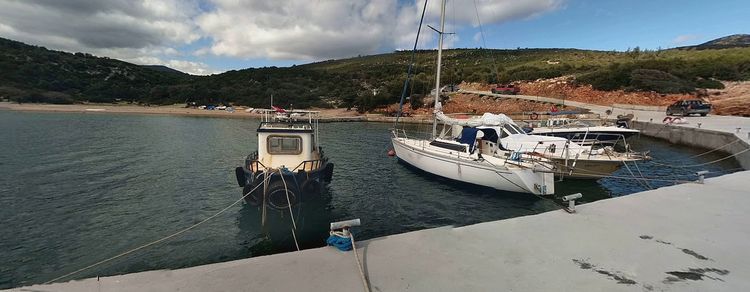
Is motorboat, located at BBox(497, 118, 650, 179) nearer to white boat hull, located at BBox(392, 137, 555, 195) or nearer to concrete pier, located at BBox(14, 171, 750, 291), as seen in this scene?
white boat hull, located at BBox(392, 137, 555, 195)

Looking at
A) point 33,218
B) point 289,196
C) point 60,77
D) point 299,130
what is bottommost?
point 33,218

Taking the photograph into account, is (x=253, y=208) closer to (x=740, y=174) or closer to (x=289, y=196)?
(x=289, y=196)

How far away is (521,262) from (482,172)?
379 inches

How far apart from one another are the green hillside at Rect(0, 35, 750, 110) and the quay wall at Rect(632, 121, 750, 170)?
2040 cm

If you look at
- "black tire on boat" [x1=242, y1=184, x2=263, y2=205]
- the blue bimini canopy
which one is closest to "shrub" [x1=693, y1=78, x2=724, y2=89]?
the blue bimini canopy

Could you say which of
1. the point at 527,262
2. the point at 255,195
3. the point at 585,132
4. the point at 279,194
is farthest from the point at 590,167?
the point at 255,195

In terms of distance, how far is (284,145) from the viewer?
1363 centimetres

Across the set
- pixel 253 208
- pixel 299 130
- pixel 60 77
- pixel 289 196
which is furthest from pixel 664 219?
pixel 60 77

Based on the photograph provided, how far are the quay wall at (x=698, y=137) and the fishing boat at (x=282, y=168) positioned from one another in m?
21.0

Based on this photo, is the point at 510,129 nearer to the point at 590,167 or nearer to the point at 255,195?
the point at 590,167

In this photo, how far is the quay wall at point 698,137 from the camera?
19.8 metres

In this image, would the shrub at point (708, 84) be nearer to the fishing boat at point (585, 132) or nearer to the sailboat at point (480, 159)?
the fishing boat at point (585, 132)

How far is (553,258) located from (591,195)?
36.6 ft

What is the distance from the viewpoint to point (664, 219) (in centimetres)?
793
